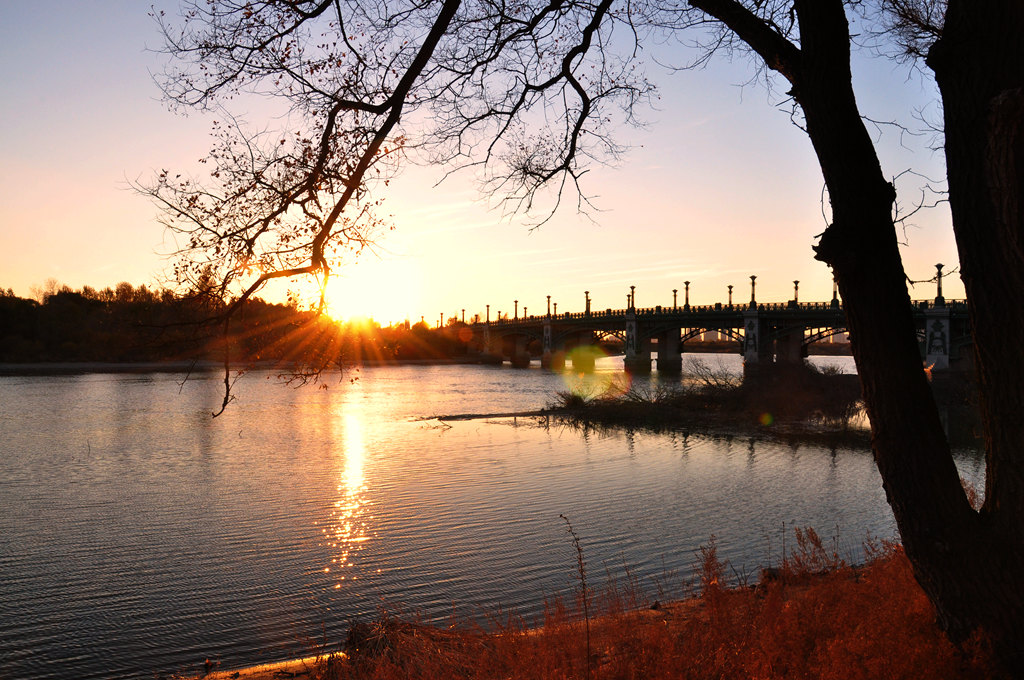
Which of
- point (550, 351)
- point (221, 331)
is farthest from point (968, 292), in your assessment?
point (550, 351)

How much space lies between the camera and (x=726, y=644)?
19.1 ft

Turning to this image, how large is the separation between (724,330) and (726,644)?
7519cm

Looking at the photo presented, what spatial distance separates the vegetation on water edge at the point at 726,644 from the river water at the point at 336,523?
5.32 feet

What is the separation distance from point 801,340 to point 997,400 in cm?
7685

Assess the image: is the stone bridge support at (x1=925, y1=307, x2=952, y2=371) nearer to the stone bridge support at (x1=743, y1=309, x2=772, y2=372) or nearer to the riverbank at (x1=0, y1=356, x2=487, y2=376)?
the stone bridge support at (x1=743, y1=309, x2=772, y2=372)

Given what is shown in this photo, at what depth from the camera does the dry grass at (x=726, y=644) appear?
4938mm

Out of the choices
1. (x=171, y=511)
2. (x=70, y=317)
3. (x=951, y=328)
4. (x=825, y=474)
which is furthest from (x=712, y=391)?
(x=70, y=317)

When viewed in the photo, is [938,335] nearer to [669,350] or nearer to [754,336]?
[754,336]

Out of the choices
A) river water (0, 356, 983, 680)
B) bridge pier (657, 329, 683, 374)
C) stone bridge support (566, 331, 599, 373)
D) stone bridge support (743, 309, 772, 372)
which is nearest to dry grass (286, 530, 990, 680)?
river water (0, 356, 983, 680)

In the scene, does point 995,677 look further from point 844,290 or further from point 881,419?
point 844,290

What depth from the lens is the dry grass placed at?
494 centimetres

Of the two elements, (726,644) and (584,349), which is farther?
(584,349)

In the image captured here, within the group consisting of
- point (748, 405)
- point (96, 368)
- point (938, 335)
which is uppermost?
point (938, 335)

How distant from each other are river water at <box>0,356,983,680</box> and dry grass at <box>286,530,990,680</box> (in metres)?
1.77
